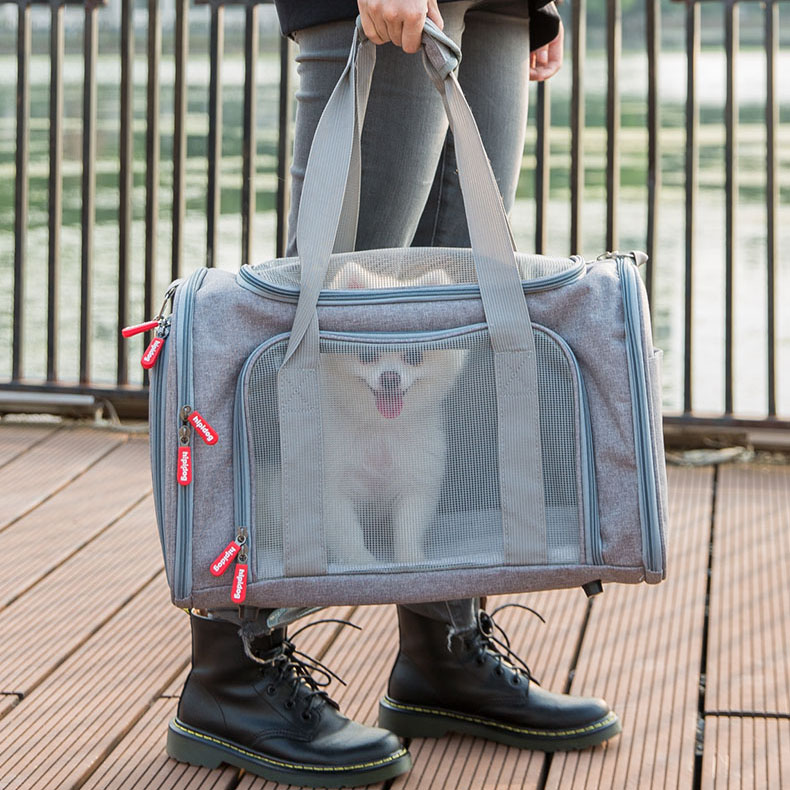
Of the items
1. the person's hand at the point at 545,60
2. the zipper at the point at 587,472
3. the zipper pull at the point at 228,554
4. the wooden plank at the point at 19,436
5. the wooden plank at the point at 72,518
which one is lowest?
the wooden plank at the point at 72,518

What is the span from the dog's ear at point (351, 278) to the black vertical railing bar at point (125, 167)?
1.65 m

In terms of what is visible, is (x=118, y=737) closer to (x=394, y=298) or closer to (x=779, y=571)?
(x=394, y=298)

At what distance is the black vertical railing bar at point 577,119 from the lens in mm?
2650

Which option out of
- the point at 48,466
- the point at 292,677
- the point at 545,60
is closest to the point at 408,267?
the point at 292,677

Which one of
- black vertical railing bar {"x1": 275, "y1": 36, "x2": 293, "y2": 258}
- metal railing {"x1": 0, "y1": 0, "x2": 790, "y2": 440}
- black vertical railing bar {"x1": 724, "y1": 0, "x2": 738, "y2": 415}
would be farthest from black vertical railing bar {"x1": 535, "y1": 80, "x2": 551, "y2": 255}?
black vertical railing bar {"x1": 275, "y1": 36, "x2": 293, "y2": 258}

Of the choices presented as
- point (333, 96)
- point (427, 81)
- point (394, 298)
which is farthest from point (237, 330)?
point (427, 81)

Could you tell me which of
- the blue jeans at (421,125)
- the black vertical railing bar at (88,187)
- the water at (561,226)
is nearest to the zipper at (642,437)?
the blue jeans at (421,125)

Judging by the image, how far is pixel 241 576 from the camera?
119 cm

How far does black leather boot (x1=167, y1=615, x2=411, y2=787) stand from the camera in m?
1.34

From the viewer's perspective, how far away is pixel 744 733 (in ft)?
4.77

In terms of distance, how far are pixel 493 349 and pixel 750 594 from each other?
35.8 inches

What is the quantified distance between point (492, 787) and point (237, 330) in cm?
58

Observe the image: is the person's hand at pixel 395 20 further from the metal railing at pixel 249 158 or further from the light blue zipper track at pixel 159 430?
the metal railing at pixel 249 158

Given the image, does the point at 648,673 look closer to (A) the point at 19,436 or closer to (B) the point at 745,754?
(B) the point at 745,754
